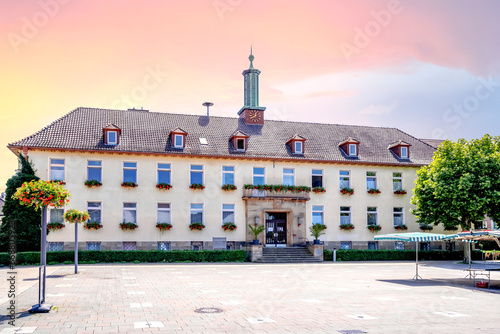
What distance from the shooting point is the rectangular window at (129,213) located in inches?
1316

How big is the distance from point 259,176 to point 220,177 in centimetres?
305

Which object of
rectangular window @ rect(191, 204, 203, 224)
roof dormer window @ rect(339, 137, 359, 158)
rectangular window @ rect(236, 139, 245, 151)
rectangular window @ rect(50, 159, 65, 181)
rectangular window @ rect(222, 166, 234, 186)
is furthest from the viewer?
roof dormer window @ rect(339, 137, 359, 158)

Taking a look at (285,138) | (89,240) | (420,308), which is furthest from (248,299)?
(285,138)

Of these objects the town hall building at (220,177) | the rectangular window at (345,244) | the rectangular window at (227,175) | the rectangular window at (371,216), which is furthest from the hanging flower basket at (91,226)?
the rectangular window at (371,216)

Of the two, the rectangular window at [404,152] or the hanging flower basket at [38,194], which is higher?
the rectangular window at [404,152]

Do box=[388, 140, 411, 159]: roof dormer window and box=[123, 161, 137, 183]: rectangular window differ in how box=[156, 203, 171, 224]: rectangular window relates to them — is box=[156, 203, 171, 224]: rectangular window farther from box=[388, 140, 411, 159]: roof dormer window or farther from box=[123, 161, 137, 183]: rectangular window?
box=[388, 140, 411, 159]: roof dormer window

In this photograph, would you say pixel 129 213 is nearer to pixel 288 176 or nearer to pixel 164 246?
pixel 164 246

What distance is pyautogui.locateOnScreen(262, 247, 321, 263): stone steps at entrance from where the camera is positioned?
32.9m

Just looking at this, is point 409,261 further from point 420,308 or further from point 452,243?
point 420,308

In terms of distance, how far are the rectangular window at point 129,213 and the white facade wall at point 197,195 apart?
0.31 metres

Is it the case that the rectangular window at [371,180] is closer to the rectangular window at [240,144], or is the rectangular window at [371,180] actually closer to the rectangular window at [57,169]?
the rectangular window at [240,144]

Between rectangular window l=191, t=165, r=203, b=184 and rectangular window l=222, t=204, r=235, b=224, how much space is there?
256 cm

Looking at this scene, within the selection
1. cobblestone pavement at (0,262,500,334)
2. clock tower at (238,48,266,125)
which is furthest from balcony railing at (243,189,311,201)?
cobblestone pavement at (0,262,500,334)

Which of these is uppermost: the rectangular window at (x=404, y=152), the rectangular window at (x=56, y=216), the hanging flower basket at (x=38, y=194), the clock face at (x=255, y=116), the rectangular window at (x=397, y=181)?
the clock face at (x=255, y=116)
